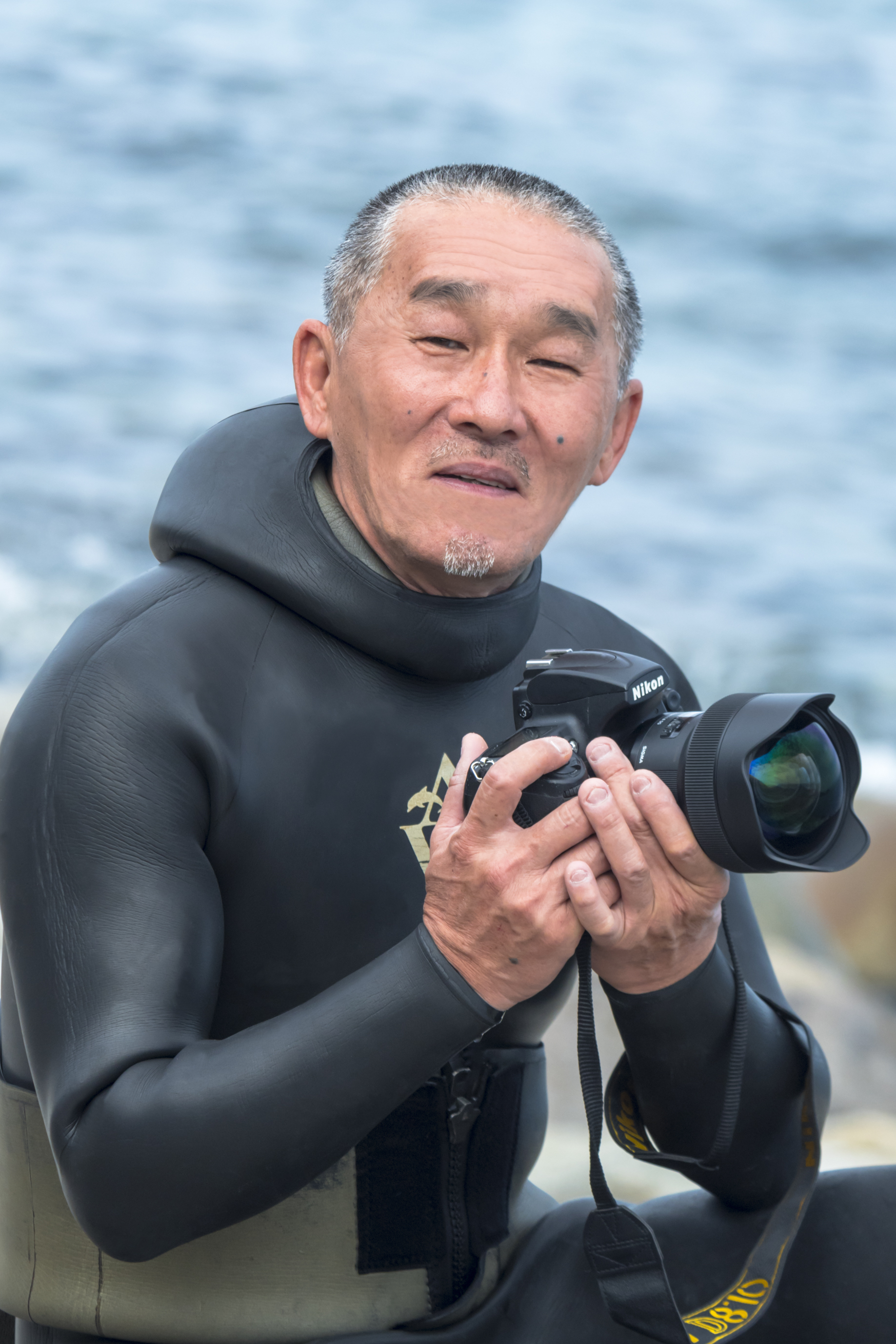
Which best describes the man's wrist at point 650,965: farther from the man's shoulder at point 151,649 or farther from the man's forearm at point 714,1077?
the man's shoulder at point 151,649

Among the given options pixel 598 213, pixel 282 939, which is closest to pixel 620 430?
pixel 282 939

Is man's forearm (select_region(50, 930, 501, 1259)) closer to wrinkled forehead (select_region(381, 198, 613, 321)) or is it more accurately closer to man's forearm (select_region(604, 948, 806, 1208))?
man's forearm (select_region(604, 948, 806, 1208))

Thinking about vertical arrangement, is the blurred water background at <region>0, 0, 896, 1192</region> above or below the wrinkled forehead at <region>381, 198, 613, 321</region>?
above

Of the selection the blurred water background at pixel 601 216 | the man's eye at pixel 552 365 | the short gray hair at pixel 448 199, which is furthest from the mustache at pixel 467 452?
the blurred water background at pixel 601 216

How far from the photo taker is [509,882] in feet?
4.44

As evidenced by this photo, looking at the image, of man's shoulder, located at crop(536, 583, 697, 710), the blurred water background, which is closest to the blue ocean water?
the blurred water background

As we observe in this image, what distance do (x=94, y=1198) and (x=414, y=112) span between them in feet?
48.8

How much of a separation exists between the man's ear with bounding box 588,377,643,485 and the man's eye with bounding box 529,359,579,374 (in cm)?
15

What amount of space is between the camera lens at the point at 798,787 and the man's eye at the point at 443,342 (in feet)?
1.84

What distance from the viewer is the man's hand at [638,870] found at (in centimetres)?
135

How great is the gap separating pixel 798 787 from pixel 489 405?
52 centimetres

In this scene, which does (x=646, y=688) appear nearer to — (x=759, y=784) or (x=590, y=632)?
(x=759, y=784)

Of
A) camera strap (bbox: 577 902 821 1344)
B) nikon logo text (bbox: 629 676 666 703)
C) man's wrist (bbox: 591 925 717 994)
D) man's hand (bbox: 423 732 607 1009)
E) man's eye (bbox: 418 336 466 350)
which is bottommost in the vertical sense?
camera strap (bbox: 577 902 821 1344)

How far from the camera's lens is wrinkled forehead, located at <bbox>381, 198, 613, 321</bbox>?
5.30 feet
